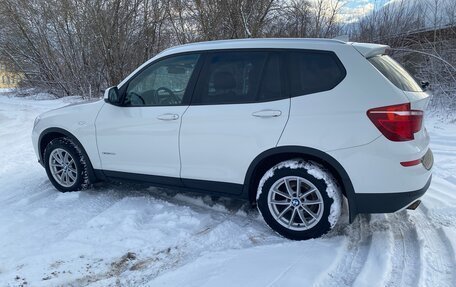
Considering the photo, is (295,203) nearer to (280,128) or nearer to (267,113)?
(280,128)

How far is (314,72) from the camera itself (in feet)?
11.8

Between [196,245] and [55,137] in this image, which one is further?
[55,137]

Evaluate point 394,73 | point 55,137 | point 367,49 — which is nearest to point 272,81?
point 367,49

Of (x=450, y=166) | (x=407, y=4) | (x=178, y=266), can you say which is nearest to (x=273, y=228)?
(x=178, y=266)

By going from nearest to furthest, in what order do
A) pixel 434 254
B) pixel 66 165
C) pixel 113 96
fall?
pixel 434 254, pixel 113 96, pixel 66 165

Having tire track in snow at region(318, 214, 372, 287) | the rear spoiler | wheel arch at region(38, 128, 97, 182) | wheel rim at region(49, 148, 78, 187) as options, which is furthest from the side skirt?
the rear spoiler

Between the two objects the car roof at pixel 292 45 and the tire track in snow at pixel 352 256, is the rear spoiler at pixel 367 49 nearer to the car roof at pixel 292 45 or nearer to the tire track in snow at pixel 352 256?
the car roof at pixel 292 45

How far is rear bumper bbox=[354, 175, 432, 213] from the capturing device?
3373mm

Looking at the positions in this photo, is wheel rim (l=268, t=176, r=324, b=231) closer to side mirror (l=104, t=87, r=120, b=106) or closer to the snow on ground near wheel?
the snow on ground near wheel

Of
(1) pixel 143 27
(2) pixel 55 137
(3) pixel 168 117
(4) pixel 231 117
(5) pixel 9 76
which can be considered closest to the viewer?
(4) pixel 231 117

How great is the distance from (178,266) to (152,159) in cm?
145

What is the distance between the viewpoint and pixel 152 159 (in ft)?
14.5

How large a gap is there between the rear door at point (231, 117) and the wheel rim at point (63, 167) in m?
1.73

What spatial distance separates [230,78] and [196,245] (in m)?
1.66
